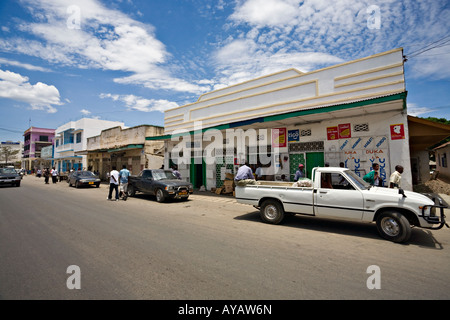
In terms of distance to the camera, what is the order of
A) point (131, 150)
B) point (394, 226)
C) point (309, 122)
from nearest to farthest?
point (394, 226) → point (309, 122) → point (131, 150)

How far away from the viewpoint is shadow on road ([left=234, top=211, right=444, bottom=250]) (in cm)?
524

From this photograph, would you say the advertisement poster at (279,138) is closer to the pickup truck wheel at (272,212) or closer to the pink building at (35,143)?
the pickup truck wheel at (272,212)

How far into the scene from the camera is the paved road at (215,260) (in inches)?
121

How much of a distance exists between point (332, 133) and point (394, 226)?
6.28m

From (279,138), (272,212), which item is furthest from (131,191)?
(272,212)

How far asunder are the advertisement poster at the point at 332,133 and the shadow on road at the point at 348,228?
15.6ft

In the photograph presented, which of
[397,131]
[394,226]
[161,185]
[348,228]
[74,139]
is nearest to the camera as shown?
[394,226]

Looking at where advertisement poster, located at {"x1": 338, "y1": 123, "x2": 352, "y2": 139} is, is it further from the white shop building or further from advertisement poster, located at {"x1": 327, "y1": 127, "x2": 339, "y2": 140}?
advertisement poster, located at {"x1": 327, "y1": 127, "x2": 339, "y2": 140}

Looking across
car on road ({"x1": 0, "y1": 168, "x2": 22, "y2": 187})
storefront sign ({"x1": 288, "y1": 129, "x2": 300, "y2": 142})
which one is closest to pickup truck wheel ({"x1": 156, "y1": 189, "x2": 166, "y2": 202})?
storefront sign ({"x1": 288, "y1": 129, "x2": 300, "y2": 142})

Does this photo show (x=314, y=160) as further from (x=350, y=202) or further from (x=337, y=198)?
(x=350, y=202)

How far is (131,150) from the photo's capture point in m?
23.2

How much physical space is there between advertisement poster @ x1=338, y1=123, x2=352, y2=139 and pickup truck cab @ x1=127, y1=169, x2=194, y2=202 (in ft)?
25.4
